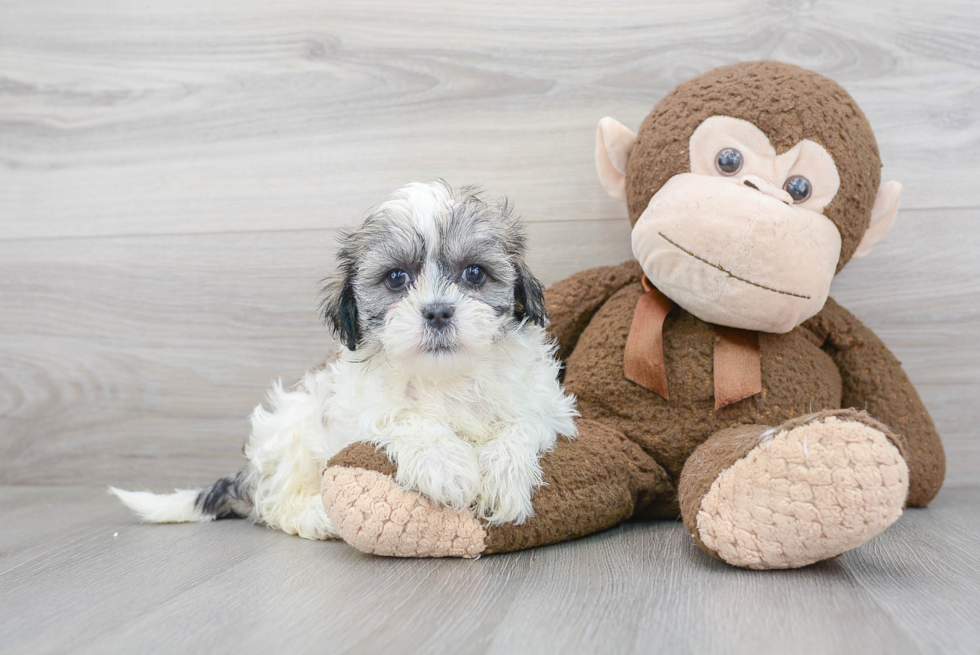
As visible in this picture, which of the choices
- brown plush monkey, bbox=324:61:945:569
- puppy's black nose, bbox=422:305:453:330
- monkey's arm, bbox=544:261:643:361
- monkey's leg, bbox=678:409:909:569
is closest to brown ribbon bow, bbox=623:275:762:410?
brown plush monkey, bbox=324:61:945:569

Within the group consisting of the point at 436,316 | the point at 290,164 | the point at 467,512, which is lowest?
the point at 467,512

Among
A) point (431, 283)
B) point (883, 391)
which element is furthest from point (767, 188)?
point (431, 283)

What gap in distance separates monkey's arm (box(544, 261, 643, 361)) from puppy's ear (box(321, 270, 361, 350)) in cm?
53

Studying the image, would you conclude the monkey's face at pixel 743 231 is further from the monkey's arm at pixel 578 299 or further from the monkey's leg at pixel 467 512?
the monkey's leg at pixel 467 512

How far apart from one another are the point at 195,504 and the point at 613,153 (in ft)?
4.32

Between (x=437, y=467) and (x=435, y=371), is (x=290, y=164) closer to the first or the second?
(x=435, y=371)

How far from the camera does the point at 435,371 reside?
138 cm

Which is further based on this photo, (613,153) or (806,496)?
(613,153)

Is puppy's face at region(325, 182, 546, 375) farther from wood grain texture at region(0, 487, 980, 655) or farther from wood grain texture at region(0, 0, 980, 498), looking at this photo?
wood grain texture at region(0, 0, 980, 498)

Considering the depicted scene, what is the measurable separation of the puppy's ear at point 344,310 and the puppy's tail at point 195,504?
1.66 ft

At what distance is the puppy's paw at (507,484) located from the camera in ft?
4.50

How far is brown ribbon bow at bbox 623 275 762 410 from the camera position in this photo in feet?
5.16

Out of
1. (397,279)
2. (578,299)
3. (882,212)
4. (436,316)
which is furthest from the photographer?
(578,299)

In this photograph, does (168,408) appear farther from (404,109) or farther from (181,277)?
(404,109)
